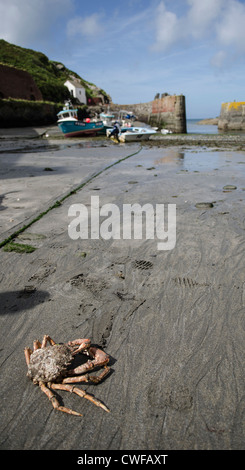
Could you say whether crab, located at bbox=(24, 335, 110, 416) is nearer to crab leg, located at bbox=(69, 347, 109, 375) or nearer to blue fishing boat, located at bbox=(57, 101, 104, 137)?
crab leg, located at bbox=(69, 347, 109, 375)

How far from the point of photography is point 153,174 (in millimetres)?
10938

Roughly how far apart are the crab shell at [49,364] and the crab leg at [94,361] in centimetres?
10

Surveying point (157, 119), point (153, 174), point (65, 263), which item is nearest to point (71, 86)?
point (157, 119)

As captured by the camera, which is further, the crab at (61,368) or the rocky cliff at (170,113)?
the rocky cliff at (170,113)

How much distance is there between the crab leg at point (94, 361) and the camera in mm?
2375

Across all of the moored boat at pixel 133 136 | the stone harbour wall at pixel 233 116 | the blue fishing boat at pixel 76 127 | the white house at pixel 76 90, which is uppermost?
the white house at pixel 76 90

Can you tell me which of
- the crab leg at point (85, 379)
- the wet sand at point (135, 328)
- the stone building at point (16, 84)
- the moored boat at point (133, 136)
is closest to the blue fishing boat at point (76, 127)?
the moored boat at point (133, 136)

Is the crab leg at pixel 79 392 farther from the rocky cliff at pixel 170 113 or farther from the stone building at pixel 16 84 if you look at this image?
the stone building at pixel 16 84

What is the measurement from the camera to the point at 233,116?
4119 cm

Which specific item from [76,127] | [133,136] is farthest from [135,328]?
[76,127]

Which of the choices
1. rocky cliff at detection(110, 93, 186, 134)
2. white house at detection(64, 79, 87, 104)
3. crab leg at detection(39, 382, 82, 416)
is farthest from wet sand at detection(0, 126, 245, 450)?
white house at detection(64, 79, 87, 104)
